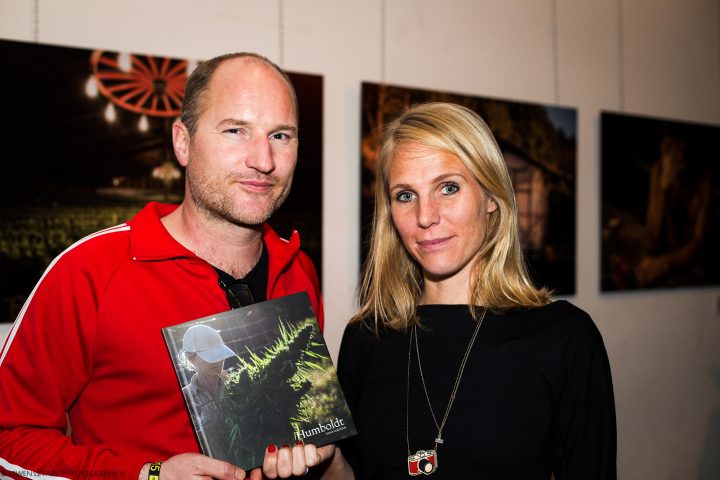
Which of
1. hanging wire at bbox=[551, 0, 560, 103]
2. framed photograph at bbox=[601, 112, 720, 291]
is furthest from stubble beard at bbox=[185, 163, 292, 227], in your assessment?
framed photograph at bbox=[601, 112, 720, 291]

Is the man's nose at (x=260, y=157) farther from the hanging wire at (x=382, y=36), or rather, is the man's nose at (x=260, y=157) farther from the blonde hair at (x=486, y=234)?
the hanging wire at (x=382, y=36)

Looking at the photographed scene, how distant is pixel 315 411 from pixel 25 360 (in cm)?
72

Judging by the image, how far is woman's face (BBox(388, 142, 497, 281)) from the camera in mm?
1612

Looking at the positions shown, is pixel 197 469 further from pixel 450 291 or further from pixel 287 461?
pixel 450 291

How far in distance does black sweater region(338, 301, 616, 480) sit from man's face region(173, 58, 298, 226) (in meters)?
0.60

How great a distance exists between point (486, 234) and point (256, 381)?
31.0 inches

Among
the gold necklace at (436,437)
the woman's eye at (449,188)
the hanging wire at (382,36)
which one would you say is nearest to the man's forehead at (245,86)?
the woman's eye at (449,188)

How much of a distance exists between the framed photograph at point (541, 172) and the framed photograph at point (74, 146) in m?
1.31

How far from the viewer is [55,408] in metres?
1.49

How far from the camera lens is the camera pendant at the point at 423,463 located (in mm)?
1488

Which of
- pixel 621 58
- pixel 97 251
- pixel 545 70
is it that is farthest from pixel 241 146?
pixel 621 58

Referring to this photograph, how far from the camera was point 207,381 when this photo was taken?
1296 mm

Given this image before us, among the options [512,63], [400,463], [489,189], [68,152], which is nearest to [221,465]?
[400,463]

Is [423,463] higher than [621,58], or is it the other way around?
[621,58]
